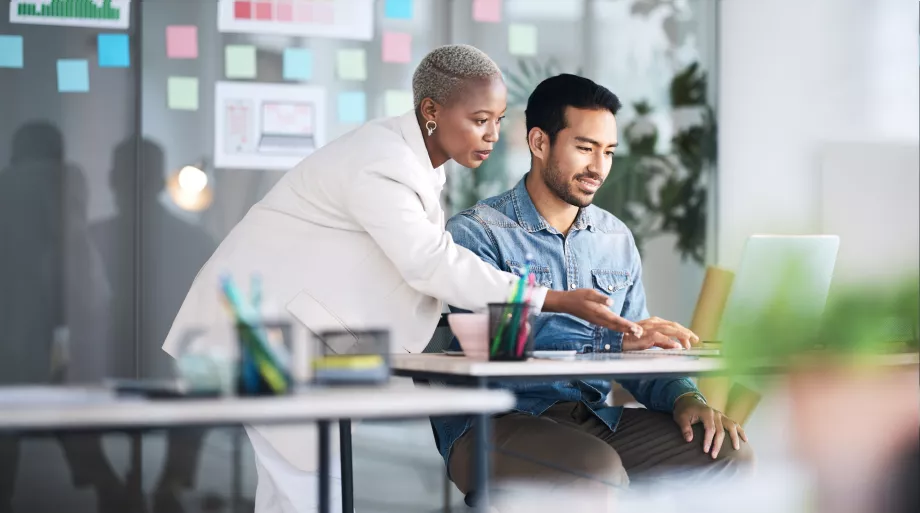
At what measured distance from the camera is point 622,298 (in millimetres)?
2496

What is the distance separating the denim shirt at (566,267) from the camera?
2.32 meters

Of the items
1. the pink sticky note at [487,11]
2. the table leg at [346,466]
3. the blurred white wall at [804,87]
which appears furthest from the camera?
the blurred white wall at [804,87]

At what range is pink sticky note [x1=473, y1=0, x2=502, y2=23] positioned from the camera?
401cm

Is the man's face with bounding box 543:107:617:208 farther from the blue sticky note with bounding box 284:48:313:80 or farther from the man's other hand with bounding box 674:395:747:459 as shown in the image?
the blue sticky note with bounding box 284:48:313:80

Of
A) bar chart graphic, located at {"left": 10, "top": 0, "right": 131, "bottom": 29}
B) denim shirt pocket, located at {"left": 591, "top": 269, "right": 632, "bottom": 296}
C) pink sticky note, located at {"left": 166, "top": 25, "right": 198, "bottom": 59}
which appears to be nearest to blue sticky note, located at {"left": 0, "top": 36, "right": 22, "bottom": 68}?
bar chart graphic, located at {"left": 10, "top": 0, "right": 131, "bottom": 29}

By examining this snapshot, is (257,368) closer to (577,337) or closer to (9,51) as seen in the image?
(577,337)

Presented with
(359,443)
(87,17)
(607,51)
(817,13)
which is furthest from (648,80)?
(87,17)

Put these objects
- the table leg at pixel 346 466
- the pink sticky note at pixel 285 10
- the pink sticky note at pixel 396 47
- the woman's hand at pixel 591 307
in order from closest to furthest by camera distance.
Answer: the woman's hand at pixel 591 307 < the table leg at pixel 346 466 < the pink sticky note at pixel 285 10 < the pink sticky note at pixel 396 47

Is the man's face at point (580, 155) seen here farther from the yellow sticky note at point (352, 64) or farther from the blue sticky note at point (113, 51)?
the blue sticky note at point (113, 51)

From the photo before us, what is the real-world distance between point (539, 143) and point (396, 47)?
4.80 feet

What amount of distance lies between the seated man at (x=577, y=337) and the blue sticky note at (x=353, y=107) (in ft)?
4.19

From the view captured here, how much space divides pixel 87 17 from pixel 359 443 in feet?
5.59

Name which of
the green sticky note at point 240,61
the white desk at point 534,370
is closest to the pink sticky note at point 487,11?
the green sticky note at point 240,61

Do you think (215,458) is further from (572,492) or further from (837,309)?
(837,309)
